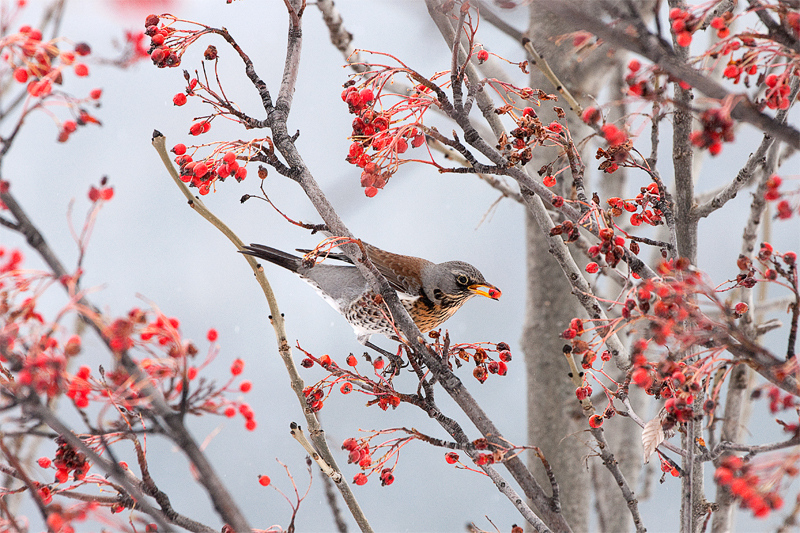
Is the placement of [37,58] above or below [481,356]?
above

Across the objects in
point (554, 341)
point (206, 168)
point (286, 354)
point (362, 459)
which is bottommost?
point (362, 459)

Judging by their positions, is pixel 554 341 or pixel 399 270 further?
pixel 554 341

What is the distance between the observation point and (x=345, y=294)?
5.79 feet

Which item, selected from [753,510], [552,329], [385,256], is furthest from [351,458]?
[552,329]

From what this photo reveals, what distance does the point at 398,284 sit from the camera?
5.98ft

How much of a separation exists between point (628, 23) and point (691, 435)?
622 mm

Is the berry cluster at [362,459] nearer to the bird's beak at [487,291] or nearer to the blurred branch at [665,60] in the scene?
the bird's beak at [487,291]

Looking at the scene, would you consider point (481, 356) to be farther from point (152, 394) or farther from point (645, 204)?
point (152, 394)

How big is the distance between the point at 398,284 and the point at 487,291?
1.04 feet

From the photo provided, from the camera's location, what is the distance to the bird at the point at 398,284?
1701mm

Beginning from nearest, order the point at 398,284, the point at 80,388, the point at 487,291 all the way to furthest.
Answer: the point at 80,388, the point at 487,291, the point at 398,284

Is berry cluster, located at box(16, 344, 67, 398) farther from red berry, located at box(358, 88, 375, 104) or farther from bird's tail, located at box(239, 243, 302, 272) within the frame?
bird's tail, located at box(239, 243, 302, 272)

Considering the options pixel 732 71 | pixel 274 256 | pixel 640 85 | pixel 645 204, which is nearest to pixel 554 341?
pixel 274 256

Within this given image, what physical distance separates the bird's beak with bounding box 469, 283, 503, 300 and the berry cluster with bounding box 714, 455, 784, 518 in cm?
89
